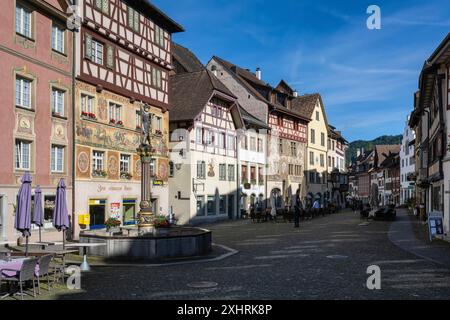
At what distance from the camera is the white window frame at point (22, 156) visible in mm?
20453

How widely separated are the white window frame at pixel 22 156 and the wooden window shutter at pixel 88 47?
560cm

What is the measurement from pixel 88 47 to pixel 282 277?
657 inches

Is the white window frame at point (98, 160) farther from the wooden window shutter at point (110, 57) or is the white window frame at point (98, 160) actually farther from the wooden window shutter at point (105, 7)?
the wooden window shutter at point (105, 7)

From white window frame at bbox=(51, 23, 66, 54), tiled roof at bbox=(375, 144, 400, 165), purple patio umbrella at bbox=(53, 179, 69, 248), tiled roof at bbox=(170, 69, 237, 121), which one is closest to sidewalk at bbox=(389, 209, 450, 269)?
purple patio umbrella at bbox=(53, 179, 69, 248)

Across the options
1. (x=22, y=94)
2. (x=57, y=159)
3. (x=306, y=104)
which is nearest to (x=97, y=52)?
(x=22, y=94)

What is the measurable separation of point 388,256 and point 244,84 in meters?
32.3

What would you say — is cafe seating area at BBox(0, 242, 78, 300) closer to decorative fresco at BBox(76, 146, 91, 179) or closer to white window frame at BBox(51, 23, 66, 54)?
decorative fresco at BBox(76, 146, 91, 179)

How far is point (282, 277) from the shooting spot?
12227 mm

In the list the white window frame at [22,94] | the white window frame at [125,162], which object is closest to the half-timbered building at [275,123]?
the white window frame at [125,162]

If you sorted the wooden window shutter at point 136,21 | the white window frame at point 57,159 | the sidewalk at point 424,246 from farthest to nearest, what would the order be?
the wooden window shutter at point 136,21 → the white window frame at point 57,159 → the sidewalk at point 424,246

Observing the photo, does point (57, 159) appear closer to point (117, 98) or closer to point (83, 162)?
point (83, 162)

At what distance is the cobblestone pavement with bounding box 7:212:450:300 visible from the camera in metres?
10.2
